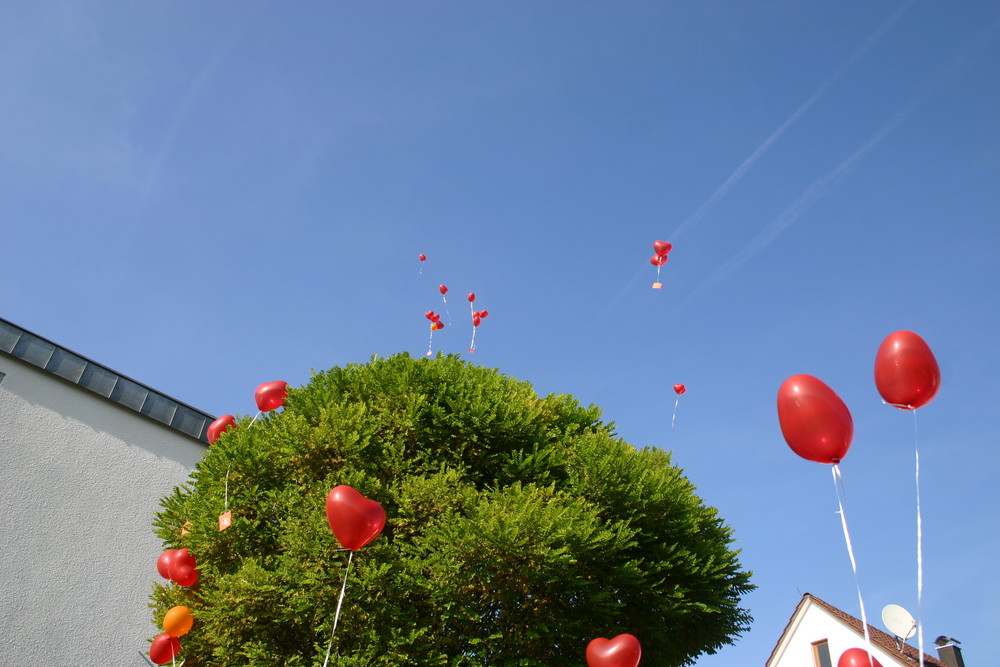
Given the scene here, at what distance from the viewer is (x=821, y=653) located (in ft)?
57.6

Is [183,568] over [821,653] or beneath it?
beneath

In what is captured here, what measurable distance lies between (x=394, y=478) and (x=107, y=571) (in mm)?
7496

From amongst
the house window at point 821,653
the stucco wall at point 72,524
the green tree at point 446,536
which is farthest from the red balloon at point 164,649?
the house window at point 821,653

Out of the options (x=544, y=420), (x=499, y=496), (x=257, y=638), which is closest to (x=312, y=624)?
(x=257, y=638)

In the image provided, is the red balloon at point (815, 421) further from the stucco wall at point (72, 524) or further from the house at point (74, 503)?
the stucco wall at point (72, 524)

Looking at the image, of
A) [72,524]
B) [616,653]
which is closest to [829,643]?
[616,653]

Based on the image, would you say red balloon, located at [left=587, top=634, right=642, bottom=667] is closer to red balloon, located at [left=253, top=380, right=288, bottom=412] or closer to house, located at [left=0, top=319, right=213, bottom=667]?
red balloon, located at [left=253, top=380, right=288, bottom=412]

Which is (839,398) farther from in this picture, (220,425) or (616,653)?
(220,425)

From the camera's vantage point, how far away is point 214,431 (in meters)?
9.75

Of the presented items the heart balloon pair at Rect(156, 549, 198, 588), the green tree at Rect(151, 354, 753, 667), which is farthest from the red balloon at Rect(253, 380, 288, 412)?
the heart balloon pair at Rect(156, 549, 198, 588)

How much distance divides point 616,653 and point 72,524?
1017cm

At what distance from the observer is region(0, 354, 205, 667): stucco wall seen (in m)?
10.8

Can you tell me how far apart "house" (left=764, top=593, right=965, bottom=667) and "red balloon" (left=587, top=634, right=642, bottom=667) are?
12.5m

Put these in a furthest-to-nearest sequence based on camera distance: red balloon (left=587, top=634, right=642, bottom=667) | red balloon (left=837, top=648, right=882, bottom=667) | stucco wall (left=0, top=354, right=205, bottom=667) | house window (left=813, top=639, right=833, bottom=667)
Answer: house window (left=813, top=639, right=833, bottom=667) < stucco wall (left=0, top=354, right=205, bottom=667) < red balloon (left=837, top=648, right=882, bottom=667) < red balloon (left=587, top=634, right=642, bottom=667)
